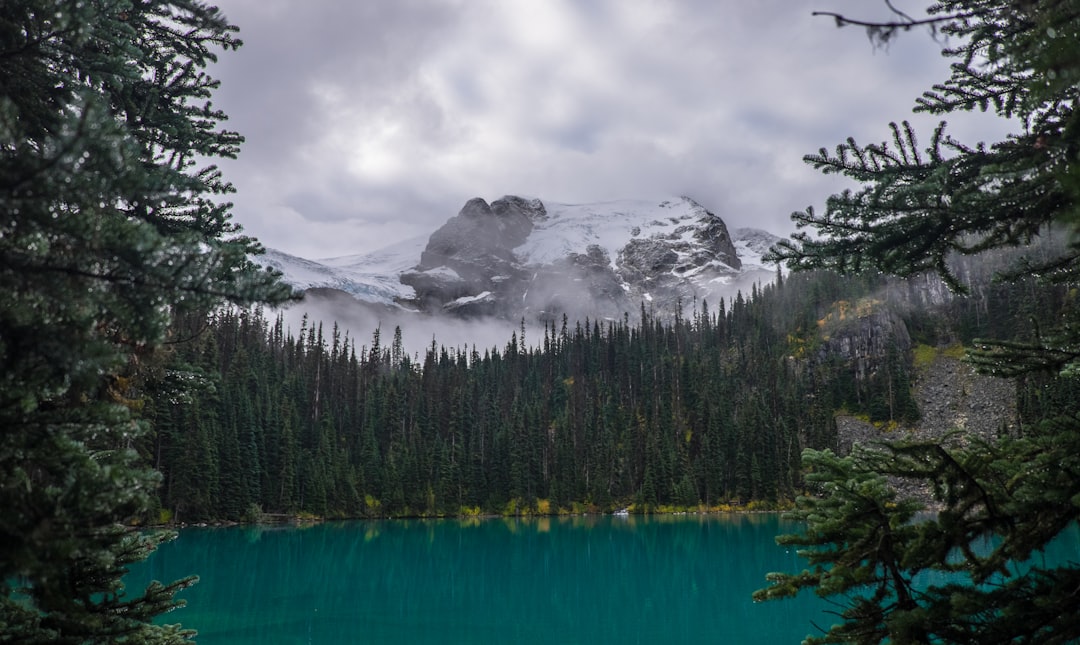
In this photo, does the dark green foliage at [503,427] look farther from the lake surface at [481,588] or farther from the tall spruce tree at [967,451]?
the tall spruce tree at [967,451]

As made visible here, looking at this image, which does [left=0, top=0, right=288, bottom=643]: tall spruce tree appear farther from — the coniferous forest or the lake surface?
the coniferous forest

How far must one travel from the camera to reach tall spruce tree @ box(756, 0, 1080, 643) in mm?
5301

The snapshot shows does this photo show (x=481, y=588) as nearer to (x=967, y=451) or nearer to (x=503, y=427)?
(x=967, y=451)

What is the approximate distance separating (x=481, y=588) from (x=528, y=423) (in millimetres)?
79370

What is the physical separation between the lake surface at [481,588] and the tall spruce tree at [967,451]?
527 centimetres

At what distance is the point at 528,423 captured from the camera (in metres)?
116

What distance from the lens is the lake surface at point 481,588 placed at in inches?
1040

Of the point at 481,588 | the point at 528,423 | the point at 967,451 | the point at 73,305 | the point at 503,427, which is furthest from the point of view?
the point at 528,423

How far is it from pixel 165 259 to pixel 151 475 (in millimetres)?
1359

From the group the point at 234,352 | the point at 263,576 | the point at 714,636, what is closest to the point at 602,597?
the point at 714,636

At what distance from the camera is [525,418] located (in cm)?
11731

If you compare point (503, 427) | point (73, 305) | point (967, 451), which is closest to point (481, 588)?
point (967, 451)

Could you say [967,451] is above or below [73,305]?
below

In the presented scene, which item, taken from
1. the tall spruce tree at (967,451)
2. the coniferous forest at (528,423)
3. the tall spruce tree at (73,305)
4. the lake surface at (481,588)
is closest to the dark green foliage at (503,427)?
the coniferous forest at (528,423)
